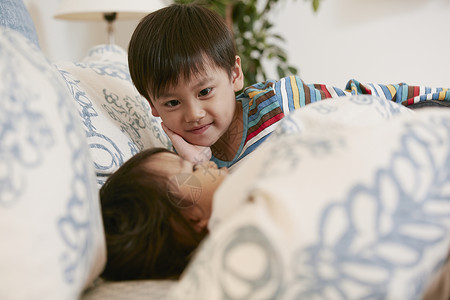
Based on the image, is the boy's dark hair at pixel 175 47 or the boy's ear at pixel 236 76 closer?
the boy's dark hair at pixel 175 47

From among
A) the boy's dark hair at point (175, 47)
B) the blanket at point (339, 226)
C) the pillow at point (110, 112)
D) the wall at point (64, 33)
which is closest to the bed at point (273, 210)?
the blanket at point (339, 226)

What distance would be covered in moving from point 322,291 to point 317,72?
106 inches

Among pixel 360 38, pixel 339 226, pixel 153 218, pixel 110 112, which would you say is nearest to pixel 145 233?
pixel 153 218

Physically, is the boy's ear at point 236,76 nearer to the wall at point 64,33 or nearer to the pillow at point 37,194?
the pillow at point 37,194

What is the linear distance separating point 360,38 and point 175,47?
2096mm

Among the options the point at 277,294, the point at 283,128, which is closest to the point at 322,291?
the point at 277,294

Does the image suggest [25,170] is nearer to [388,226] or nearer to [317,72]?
[388,226]

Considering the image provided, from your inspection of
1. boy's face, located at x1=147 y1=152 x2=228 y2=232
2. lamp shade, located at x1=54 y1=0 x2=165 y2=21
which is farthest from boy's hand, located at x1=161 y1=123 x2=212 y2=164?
lamp shade, located at x1=54 y1=0 x2=165 y2=21

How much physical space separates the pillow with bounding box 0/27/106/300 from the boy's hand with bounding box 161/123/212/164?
65 centimetres

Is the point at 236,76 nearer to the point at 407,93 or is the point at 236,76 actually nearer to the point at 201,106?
the point at 201,106

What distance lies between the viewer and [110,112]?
1032 millimetres

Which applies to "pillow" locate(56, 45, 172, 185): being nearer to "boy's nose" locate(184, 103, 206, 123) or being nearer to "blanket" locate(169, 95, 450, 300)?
"boy's nose" locate(184, 103, 206, 123)

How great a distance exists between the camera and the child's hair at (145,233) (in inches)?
24.7

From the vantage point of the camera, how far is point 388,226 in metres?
0.38
